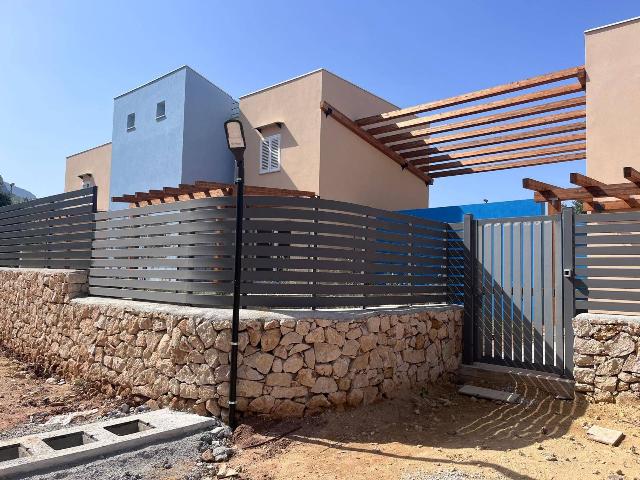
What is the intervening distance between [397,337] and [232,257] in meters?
2.65

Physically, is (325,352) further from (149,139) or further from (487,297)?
Result: (149,139)

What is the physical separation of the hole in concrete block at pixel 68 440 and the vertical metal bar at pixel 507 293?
6.13 m

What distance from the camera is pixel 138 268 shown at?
7.38 metres

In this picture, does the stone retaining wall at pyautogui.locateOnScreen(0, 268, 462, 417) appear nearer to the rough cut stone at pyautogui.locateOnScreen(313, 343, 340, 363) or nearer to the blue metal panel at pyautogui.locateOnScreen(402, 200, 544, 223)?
the rough cut stone at pyautogui.locateOnScreen(313, 343, 340, 363)

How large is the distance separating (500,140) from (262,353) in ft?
29.0

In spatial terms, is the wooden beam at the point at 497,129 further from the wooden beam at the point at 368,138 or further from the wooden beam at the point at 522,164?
the wooden beam at the point at 522,164

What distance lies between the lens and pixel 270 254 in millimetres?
6035

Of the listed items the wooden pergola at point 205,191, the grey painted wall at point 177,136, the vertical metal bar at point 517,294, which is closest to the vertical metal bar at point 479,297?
the vertical metal bar at point 517,294

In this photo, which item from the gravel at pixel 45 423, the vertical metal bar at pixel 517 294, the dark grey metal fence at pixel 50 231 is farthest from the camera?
the dark grey metal fence at pixel 50 231

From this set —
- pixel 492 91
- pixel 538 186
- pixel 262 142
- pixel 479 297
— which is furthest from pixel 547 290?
pixel 262 142

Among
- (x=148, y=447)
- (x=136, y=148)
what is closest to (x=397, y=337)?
(x=148, y=447)

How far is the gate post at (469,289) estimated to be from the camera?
8102mm

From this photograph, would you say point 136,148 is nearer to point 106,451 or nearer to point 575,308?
point 106,451

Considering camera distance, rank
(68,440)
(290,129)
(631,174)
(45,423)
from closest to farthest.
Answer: (68,440) → (45,423) → (631,174) → (290,129)
